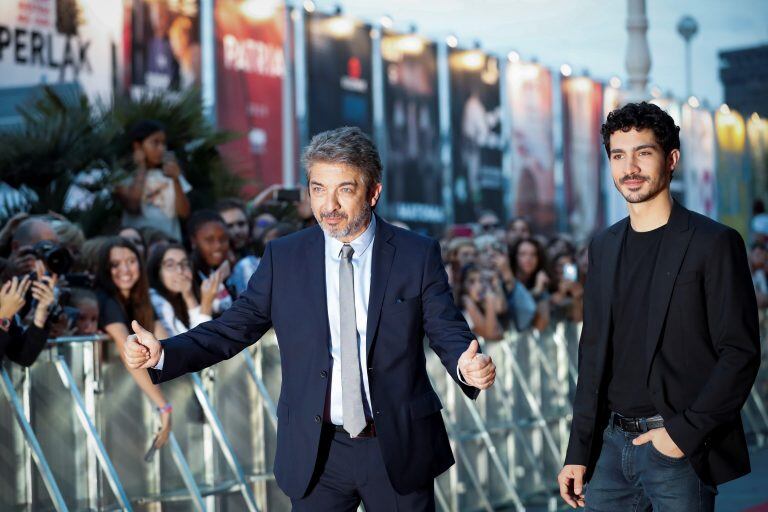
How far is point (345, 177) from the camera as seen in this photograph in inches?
173

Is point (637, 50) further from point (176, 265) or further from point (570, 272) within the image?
point (176, 265)

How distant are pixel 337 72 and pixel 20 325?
12.9 metres

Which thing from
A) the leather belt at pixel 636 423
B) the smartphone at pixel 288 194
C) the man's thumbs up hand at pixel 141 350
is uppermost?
the smartphone at pixel 288 194

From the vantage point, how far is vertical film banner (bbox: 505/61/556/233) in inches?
958

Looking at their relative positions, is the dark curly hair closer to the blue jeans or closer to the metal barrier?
the blue jeans

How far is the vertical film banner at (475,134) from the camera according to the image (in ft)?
73.8

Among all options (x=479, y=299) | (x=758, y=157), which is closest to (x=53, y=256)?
(x=479, y=299)

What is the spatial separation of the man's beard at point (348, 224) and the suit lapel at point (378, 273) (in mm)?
105

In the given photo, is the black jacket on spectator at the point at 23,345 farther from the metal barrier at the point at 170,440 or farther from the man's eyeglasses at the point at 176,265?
the man's eyeglasses at the point at 176,265

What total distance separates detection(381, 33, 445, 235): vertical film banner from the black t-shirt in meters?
15.1

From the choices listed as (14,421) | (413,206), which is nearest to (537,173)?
(413,206)

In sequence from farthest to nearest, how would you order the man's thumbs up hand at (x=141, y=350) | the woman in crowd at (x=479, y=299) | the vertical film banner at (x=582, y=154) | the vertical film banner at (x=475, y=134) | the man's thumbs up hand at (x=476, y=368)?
the vertical film banner at (x=582, y=154), the vertical film banner at (x=475, y=134), the woman in crowd at (x=479, y=299), the man's thumbs up hand at (x=141, y=350), the man's thumbs up hand at (x=476, y=368)

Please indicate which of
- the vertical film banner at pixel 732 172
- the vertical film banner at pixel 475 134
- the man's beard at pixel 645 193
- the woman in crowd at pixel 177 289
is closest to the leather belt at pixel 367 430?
the man's beard at pixel 645 193

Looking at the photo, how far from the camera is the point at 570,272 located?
37.1 feet
